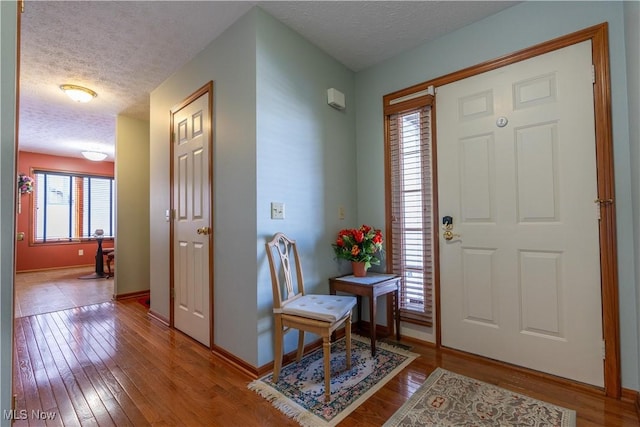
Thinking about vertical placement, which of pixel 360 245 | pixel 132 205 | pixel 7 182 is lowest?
pixel 360 245

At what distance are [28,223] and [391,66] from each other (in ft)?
25.2

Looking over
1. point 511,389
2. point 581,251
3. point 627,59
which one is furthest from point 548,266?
point 627,59

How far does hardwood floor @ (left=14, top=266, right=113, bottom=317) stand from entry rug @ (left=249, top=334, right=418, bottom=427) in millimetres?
3354

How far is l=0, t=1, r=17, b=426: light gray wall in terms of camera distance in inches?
38.7

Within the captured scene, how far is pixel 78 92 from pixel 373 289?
12.4 feet

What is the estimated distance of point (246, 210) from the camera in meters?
2.10

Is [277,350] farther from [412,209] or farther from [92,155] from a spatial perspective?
[92,155]

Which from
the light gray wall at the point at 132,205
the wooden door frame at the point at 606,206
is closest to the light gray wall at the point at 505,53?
the wooden door frame at the point at 606,206

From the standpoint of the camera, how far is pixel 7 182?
1014mm

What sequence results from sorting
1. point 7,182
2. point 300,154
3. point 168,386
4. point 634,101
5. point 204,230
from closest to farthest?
point 7,182
point 634,101
point 168,386
point 300,154
point 204,230

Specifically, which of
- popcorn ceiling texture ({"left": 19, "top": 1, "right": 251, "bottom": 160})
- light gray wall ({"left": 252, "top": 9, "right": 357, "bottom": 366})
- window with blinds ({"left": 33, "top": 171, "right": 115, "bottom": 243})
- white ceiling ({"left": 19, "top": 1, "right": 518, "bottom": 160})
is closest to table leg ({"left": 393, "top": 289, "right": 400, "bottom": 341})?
light gray wall ({"left": 252, "top": 9, "right": 357, "bottom": 366})

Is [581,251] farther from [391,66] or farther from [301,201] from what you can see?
[391,66]

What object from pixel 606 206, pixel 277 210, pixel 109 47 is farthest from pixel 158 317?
pixel 606 206

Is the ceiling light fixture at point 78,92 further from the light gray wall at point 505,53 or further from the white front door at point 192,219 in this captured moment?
the light gray wall at point 505,53
